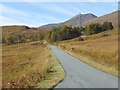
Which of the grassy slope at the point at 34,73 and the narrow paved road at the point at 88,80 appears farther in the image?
the grassy slope at the point at 34,73

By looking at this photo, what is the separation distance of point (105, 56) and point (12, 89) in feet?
55.4

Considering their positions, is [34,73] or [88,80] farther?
[34,73]

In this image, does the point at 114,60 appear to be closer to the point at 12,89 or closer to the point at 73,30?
the point at 12,89

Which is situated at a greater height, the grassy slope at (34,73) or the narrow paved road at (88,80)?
the narrow paved road at (88,80)

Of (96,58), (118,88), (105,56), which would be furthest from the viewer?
(96,58)

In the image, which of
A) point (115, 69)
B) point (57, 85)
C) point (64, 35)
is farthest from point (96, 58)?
point (64, 35)

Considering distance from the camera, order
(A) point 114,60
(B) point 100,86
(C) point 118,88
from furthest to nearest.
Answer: (A) point 114,60
(B) point 100,86
(C) point 118,88

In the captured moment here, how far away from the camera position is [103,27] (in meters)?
200

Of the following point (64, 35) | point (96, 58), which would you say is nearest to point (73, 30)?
point (64, 35)

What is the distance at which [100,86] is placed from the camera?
17750 mm

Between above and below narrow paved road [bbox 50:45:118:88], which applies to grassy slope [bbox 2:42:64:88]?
below

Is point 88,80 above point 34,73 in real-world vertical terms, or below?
above

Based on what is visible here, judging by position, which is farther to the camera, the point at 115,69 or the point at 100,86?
the point at 115,69

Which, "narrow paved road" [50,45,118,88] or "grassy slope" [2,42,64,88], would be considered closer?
"narrow paved road" [50,45,118,88]
